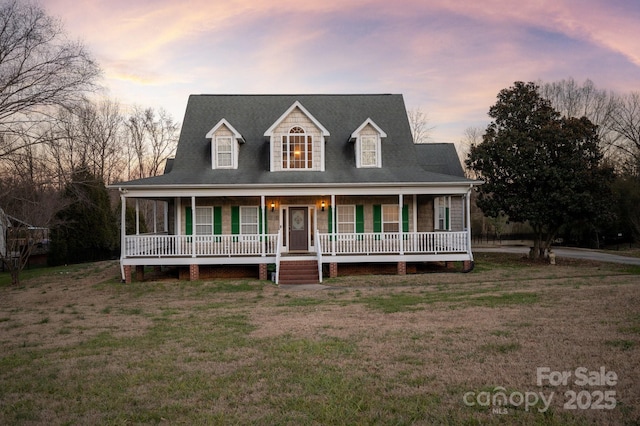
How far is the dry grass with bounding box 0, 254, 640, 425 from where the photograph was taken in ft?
17.5

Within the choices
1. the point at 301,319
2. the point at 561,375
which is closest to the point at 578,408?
the point at 561,375

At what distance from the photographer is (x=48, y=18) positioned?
49.5 ft

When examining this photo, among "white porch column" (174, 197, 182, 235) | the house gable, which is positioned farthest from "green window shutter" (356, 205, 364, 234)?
"white porch column" (174, 197, 182, 235)

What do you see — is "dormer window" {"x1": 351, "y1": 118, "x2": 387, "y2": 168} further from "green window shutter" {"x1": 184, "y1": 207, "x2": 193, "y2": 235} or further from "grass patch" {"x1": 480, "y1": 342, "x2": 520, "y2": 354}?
"grass patch" {"x1": 480, "y1": 342, "x2": 520, "y2": 354}

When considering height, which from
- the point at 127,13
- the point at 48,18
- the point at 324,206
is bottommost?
the point at 324,206

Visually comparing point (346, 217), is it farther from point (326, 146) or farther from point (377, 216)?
point (326, 146)

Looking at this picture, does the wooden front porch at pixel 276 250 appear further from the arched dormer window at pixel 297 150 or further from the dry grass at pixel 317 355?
the dry grass at pixel 317 355

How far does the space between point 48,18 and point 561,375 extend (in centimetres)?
1746

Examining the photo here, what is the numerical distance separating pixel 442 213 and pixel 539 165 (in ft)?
17.3

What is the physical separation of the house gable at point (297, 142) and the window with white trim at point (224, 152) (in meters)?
1.92

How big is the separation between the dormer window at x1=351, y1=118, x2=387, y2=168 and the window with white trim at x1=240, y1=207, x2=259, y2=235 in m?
5.43

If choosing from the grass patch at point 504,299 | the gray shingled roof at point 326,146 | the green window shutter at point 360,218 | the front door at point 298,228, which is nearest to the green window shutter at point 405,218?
the gray shingled roof at point 326,146

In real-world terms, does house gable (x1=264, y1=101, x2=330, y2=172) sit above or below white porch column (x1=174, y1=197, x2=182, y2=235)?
above

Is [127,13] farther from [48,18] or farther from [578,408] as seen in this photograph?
[578,408]
